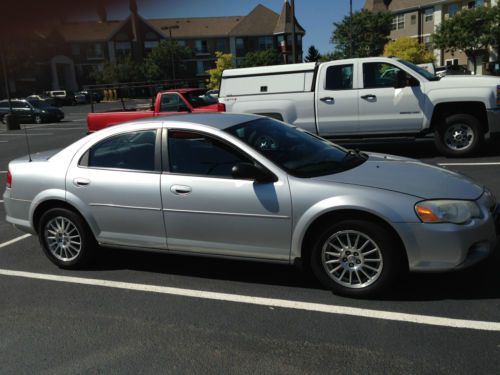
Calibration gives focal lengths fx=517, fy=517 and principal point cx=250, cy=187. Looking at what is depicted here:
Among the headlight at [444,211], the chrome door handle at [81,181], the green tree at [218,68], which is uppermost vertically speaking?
the green tree at [218,68]

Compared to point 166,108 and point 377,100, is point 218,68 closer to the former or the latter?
point 166,108

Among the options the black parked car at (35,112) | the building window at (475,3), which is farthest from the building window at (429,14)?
the black parked car at (35,112)

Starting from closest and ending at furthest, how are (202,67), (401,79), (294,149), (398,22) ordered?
(294,149), (401,79), (398,22), (202,67)

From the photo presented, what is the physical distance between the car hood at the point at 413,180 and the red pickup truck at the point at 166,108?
874 centimetres

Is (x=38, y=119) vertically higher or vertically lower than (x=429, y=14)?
lower

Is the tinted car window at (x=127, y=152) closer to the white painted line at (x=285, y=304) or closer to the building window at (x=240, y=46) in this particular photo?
the white painted line at (x=285, y=304)

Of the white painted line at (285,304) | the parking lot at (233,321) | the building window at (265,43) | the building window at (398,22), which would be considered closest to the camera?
the parking lot at (233,321)

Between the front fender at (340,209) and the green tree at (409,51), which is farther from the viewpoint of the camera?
the green tree at (409,51)

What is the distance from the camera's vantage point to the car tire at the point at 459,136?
962cm

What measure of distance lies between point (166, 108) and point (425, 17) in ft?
170

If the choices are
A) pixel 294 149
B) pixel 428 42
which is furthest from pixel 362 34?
pixel 294 149

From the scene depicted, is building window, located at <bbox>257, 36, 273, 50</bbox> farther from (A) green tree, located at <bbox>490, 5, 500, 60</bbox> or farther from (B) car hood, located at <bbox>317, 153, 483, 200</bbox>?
(B) car hood, located at <bbox>317, 153, 483, 200</bbox>

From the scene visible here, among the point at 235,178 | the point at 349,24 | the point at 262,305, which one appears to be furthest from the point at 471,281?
the point at 349,24

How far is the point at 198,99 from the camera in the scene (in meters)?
14.0
